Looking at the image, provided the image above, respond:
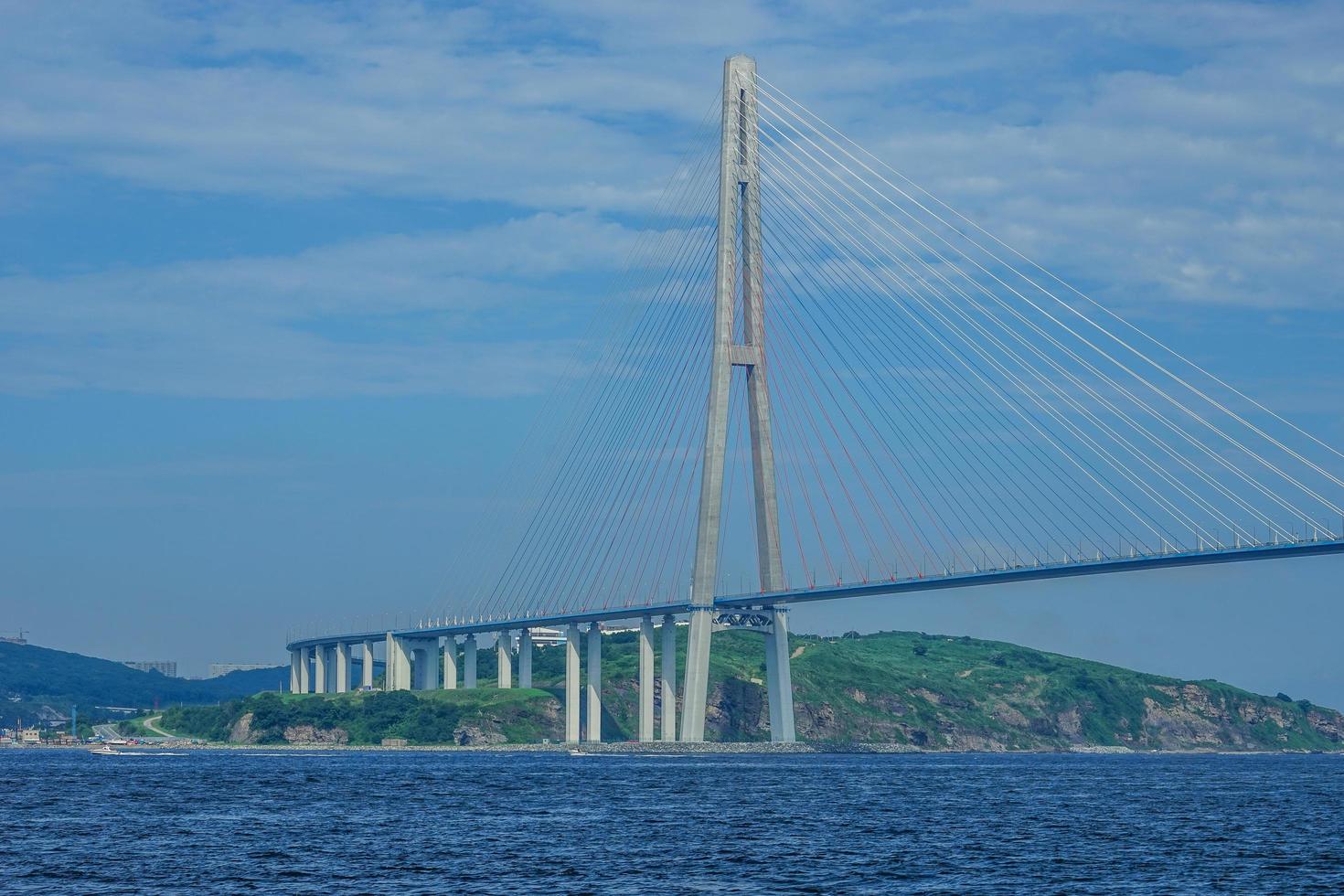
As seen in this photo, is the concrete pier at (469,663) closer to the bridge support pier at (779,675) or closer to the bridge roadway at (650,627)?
the bridge roadway at (650,627)

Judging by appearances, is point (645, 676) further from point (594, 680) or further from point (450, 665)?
point (450, 665)

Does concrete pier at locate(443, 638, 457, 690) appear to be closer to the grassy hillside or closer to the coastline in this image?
the grassy hillside

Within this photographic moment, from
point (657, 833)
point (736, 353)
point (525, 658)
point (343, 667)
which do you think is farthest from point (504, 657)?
point (657, 833)

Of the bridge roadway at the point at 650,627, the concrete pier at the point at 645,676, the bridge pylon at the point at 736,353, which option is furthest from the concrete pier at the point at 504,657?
the bridge pylon at the point at 736,353

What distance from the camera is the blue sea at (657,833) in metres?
44.0

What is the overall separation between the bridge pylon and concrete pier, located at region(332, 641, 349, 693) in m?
94.8

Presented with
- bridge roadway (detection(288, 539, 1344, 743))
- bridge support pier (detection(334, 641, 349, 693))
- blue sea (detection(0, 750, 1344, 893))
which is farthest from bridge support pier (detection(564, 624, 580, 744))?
bridge support pier (detection(334, 641, 349, 693))

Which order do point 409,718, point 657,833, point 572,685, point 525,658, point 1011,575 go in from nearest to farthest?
1. point 657,833
2. point 1011,575
3. point 572,685
4. point 409,718
5. point 525,658

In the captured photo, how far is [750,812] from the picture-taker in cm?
6481

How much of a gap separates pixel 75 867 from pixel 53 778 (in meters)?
55.2

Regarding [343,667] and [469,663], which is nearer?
[469,663]

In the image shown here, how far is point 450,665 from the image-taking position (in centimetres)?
16662

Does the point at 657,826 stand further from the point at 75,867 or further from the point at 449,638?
the point at 449,638

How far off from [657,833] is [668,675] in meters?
61.6
